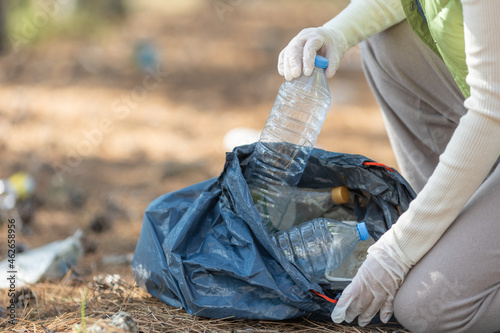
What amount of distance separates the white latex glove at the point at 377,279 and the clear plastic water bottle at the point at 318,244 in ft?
0.82

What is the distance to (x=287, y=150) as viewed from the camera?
232 centimetres

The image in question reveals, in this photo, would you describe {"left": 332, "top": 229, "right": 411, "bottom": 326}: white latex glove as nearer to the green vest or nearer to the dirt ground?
the green vest

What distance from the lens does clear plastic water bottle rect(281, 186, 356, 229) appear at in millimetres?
2230

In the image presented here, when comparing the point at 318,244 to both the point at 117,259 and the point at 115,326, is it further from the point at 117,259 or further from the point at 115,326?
the point at 117,259

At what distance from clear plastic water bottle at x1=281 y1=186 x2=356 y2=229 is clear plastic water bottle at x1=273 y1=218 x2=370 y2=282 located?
122mm

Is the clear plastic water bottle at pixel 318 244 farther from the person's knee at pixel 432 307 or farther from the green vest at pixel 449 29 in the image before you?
the green vest at pixel 449 29

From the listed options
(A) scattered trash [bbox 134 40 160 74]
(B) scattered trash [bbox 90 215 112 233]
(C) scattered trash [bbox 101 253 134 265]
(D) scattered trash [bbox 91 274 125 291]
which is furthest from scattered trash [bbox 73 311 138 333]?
(A) scattered trash [bbox 134 40 160 74]

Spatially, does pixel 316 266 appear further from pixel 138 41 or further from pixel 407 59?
pixel 138 41

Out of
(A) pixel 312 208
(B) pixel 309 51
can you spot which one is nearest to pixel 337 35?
(B) pixel 309 51

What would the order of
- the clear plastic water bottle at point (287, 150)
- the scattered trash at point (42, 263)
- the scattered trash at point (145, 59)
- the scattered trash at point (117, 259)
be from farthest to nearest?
the scattered trash at point (145, 59), the scattered trash at point (117, 259), the scattered trash at point (42, 263), the clear plastic water bottle at point (287, 150)

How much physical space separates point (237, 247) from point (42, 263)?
1.30 m

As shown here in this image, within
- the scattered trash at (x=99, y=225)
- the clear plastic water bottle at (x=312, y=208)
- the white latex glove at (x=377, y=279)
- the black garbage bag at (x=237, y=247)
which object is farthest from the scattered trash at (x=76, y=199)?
the white latex glove at (x=377, y=279)

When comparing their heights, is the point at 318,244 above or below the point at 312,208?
below

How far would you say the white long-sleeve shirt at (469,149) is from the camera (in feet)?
5.10
